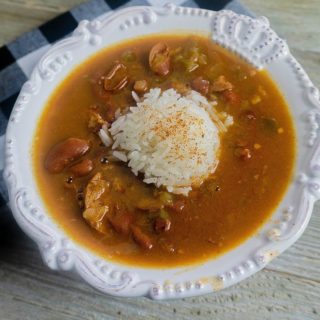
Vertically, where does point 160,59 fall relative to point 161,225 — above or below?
above

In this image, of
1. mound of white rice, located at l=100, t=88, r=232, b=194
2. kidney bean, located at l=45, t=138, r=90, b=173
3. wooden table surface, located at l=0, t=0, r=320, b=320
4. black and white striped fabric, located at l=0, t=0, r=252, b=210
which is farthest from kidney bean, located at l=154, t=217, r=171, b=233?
black and white striped fabric, located at l=0, t=0, r=252, b=210

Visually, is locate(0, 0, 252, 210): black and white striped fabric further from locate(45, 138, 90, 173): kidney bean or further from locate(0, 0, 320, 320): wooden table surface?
locate(0, 0, 320, 320): wooden table surface

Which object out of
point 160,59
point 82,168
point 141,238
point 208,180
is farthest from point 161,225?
point 160,59

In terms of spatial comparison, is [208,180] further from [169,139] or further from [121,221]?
[121,221]

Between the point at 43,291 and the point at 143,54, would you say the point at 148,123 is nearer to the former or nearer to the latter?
the point at 143,54

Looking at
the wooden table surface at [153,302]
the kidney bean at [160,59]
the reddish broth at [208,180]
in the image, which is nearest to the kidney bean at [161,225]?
the reddish broth at [208,180]

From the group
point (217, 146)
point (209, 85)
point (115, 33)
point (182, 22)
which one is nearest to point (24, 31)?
point (115, 33)

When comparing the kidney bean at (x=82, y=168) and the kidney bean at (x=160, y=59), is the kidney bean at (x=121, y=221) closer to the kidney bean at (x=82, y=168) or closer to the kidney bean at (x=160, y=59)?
the kidney bean at (x=82, y=168)

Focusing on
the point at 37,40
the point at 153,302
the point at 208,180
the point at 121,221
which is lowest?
the point at 153,302
